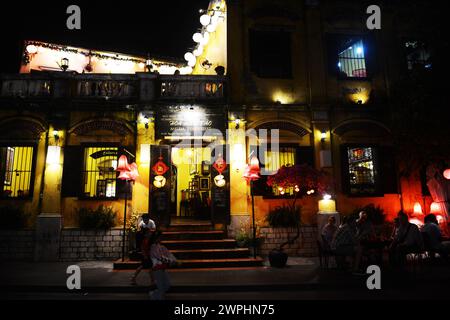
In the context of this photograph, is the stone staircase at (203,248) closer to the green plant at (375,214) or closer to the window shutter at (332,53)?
the green plant at (375,214)

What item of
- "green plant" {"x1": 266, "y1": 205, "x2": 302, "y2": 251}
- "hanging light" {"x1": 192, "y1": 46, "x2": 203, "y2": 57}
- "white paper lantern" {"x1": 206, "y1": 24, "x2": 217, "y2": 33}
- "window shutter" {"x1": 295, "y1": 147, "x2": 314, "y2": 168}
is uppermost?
"white paper lantern" {"x1": 206, "y1": 24, "x2": 217, "y2": 33}

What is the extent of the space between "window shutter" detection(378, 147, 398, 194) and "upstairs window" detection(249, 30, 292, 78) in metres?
5.08

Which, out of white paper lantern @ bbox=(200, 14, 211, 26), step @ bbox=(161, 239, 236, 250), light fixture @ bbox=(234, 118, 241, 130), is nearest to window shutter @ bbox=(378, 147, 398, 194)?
light fixture @ bbox=(234, 118, 241, 130)

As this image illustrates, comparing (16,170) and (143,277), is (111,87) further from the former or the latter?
(143,277)

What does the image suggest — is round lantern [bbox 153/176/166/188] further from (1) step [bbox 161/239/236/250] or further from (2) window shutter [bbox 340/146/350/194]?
(2) window shutter [bbox 340/146/350/194]

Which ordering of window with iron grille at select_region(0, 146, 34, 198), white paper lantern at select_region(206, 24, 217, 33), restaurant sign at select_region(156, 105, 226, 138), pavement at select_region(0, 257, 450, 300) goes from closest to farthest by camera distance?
pavement at select_region(0, 257, 450, 300), window with iron grille at select_region(0, 146, 34, 198), restaurant sign at select_region(156, 105, 226, 138), white paper lantern at select_region(206, 24, 217, 33)

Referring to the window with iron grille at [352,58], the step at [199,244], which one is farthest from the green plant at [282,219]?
the window with iron grille at [352,58]

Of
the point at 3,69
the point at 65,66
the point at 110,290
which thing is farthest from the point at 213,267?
the point at 3,69

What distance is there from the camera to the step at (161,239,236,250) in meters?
11.9

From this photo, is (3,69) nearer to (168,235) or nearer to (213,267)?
(168,235)

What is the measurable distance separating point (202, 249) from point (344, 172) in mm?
6419

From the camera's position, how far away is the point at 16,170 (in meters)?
13.0

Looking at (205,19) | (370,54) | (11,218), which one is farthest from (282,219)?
(11,218)
